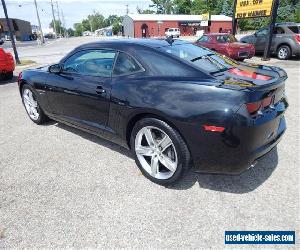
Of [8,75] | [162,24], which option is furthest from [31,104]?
[162,24]

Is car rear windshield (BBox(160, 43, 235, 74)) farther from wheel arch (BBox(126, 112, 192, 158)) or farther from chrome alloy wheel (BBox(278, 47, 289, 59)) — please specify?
chrome alloy wheel (BBox(278, 47, 289, 59))

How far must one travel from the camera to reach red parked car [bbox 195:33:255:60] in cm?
1231

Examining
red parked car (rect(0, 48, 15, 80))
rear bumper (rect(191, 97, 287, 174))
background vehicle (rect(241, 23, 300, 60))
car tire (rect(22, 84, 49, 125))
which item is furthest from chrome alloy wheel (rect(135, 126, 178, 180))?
background vehicle (rect(241, 23, 300, 60))

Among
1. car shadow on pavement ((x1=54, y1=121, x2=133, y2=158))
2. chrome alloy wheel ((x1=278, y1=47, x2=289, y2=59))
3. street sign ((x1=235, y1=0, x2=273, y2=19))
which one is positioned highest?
street sign ((x1=235, y1=0, x2=273, y2=19))

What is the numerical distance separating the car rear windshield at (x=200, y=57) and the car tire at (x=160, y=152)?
2.56 ft

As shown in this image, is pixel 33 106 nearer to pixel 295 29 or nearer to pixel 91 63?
pixel 91 63

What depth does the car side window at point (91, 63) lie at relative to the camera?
360 centimetres

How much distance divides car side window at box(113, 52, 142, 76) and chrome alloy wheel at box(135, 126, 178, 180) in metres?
0.72

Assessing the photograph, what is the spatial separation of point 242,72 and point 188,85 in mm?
811

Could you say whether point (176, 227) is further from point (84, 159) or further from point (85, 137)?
point (85, 137)

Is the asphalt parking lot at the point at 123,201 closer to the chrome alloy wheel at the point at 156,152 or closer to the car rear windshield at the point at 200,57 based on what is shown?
the chrome alloy wheel at the point at 156,152

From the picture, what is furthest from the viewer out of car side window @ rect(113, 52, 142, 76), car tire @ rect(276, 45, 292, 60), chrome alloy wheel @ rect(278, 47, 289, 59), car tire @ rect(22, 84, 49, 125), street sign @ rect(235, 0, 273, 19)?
street sign @ rect(235, 0, 273, 19)

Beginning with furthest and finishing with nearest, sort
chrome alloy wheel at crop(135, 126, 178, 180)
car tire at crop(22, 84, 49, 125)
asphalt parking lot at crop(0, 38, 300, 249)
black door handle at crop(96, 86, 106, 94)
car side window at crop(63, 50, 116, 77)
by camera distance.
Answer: car tire at crop(22, 84, 49, 125) → car side window at crop(63, 50, 116, 77) → black door handle at crop(96, 86, 106, 94) → chrome alloy wheel at crop(135, 126, 178, 180) → asphalt parking lot at crop(0, 38, 300, 249)

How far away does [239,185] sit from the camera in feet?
10.4
